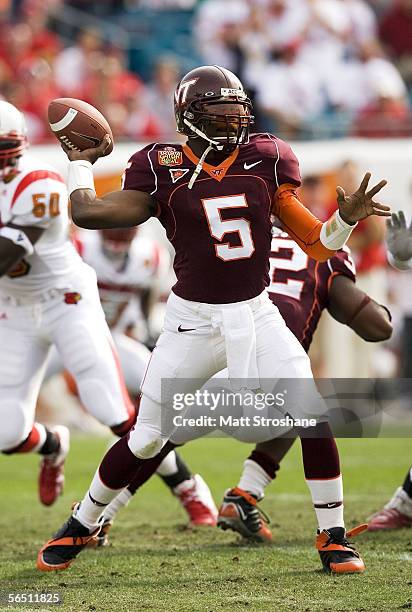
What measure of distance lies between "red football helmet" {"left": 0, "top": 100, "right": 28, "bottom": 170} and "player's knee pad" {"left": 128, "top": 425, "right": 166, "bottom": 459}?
1.43m

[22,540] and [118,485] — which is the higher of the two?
[118,485]

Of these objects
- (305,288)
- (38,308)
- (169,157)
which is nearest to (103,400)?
(38,308)

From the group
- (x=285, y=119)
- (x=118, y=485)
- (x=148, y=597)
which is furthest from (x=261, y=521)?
(x=285, y=119)

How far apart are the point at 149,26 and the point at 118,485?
27.9 feet

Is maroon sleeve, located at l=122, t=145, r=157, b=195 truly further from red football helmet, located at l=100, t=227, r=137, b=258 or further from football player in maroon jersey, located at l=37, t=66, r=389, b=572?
red football helmet, located at l=100, t=227, r=137, b=258

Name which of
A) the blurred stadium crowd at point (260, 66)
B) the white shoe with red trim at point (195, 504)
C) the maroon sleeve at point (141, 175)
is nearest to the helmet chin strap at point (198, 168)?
the maroon sleeve at point (141, 175)

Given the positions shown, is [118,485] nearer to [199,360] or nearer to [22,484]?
[199,360]

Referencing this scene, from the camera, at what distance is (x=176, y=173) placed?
412cm

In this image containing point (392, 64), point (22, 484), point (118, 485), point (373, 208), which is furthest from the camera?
point (392, 64)

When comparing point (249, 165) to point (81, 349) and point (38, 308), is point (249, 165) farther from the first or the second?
point (38, 308)

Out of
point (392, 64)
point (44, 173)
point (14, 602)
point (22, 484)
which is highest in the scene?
point (44, 173)

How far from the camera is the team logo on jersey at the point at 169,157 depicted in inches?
162

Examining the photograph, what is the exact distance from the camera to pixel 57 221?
5.12 metres

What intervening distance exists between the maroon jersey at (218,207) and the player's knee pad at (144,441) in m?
0.51
